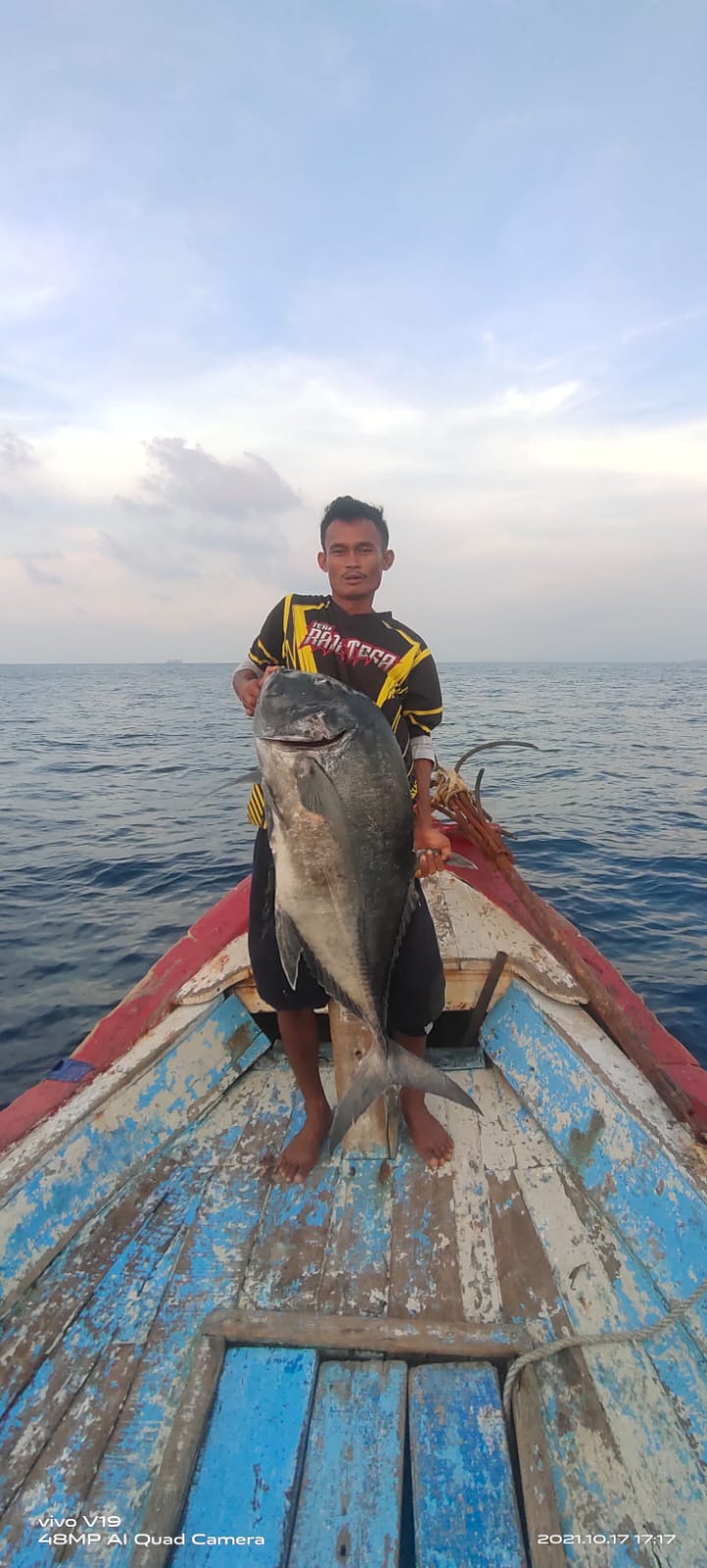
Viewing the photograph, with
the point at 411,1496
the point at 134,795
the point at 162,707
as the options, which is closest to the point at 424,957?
the point at 411,1496

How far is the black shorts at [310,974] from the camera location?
330 cm

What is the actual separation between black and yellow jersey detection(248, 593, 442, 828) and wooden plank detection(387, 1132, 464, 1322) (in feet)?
6.48

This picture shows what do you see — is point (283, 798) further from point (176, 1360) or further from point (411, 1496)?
point (411, 1496)

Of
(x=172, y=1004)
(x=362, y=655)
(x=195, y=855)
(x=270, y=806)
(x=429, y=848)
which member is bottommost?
(x=195, y=855)

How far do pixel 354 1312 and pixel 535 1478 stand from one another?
82 cm

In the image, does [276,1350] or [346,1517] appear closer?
[346,1517]

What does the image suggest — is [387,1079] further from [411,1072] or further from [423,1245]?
[423,1245]

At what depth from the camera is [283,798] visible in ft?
8.82

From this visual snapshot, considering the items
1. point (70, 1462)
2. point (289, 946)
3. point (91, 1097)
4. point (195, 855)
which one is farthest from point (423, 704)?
→ point (195, 855)

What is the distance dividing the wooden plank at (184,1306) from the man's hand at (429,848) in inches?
71.7

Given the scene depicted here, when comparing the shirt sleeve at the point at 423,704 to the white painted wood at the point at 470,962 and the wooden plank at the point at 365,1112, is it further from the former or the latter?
the white painted wood at the point at 470,962

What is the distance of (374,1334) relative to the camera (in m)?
2.63

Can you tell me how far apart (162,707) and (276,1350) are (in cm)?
5168

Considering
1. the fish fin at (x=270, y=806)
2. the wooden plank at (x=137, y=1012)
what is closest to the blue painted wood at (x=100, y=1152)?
the wooden plank at (x=137, y=1012)
